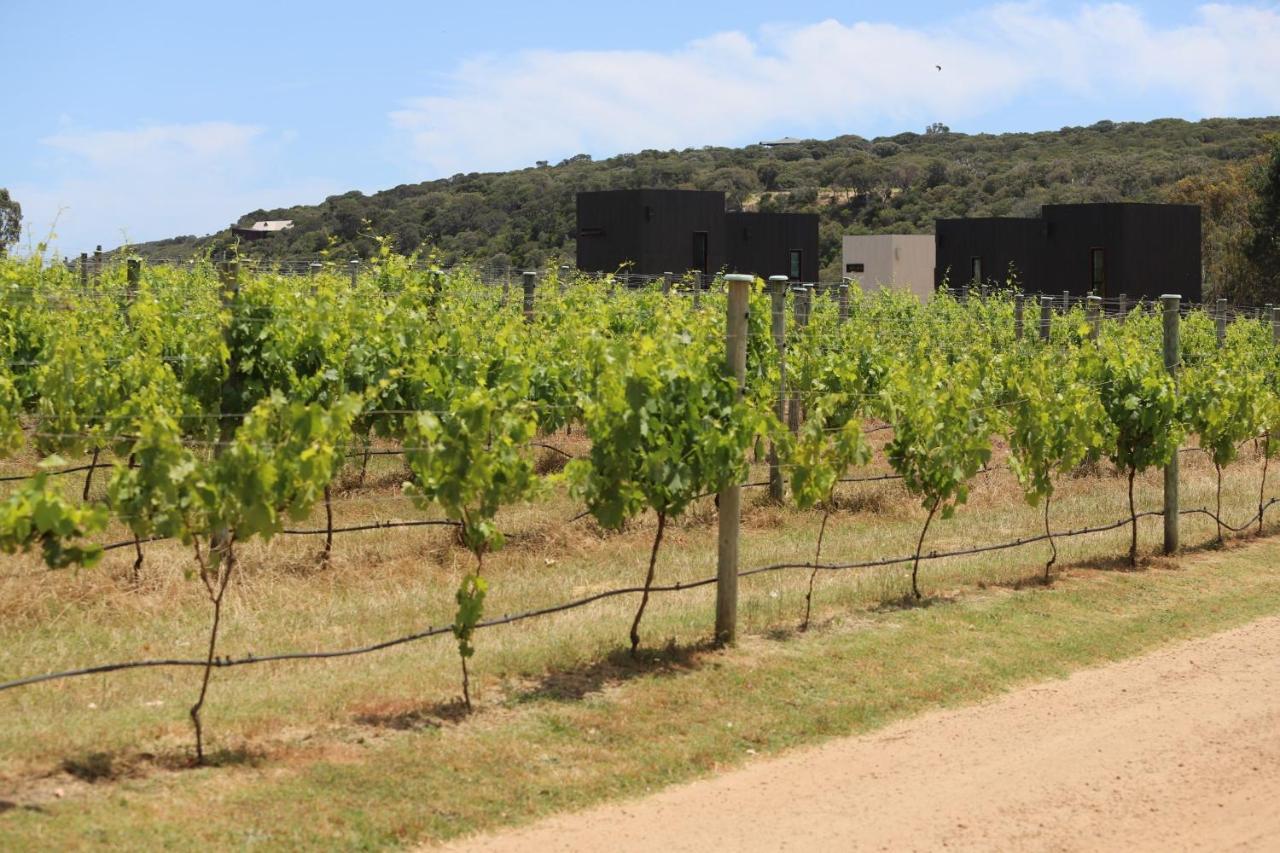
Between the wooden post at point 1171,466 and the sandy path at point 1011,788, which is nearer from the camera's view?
the sandy path at point 1011,788

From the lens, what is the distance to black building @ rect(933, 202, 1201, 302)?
120 feet

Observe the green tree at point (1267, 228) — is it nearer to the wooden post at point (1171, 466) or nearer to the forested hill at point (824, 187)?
the forested hill at point (824, 187)

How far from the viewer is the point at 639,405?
7656 mm

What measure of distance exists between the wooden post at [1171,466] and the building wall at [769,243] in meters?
26.6

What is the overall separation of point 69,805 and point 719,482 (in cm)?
381

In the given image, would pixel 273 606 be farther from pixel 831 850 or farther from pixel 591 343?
pixel 831 850

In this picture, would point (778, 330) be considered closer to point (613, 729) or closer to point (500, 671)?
point (500, 671)

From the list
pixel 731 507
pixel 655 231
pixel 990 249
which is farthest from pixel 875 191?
pixel 731 507

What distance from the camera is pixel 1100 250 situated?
37000mm

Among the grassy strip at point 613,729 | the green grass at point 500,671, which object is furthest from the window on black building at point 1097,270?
the grassy strip at point 613,729

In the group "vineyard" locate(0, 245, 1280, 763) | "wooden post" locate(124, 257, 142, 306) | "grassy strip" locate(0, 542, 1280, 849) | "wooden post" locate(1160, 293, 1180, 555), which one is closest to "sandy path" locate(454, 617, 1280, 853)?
"grassy strip" locate(0, 542, 1280, 849)

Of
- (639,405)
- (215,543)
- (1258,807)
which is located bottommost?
(1258,807)

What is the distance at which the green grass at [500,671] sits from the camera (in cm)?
566

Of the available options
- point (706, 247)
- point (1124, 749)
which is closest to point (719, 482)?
point (1124, 749)
